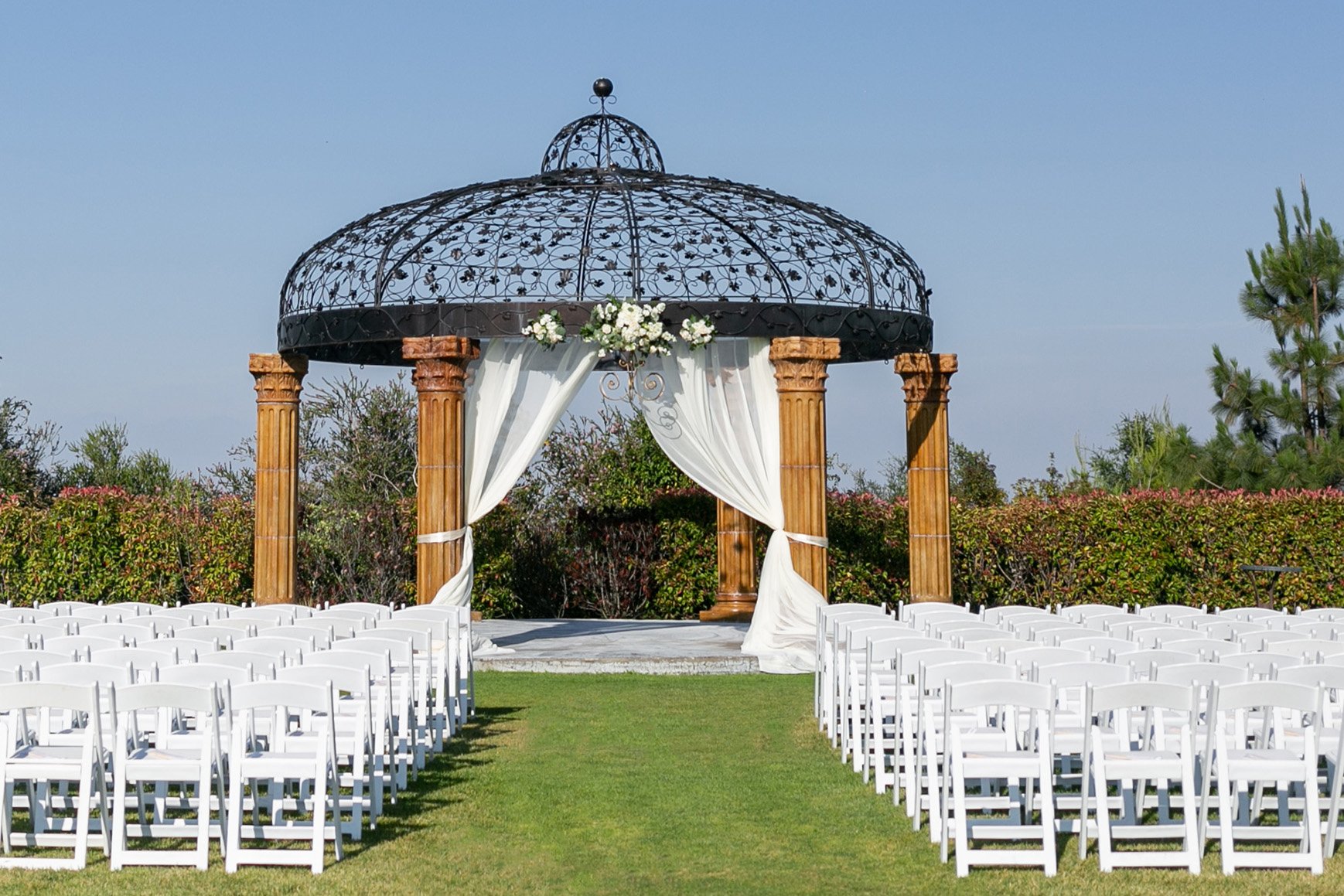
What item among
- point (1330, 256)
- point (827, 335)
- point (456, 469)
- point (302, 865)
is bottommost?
point (302, 865)

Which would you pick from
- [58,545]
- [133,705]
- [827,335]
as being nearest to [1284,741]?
[133,705]

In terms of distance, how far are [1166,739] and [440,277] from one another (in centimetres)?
914

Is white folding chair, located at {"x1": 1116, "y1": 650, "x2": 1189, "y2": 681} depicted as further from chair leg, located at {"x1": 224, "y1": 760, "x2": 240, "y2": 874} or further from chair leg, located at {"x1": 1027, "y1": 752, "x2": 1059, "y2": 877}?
chair leg, located at {"x1": 224, "y1": 760, "x2": 240, "y2": 874}

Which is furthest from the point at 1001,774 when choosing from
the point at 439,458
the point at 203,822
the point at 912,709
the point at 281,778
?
the point at 439,458

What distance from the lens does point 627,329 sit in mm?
15188

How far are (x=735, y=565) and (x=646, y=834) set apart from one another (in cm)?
1194

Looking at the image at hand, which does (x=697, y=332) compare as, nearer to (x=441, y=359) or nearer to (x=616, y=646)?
(x=441, y=359)

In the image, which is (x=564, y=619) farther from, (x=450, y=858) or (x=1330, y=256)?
(x=450, y=858)

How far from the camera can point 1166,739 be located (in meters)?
8.70

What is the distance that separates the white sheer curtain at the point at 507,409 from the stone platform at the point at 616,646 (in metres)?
1.25

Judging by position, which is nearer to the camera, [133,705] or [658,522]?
[133,705]

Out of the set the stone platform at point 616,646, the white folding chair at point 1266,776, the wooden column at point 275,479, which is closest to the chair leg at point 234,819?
the white folding chair at point 1266,776

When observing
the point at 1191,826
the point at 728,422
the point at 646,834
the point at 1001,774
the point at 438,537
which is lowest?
the point at 646,834

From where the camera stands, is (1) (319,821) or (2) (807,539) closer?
(1) (319,821)
